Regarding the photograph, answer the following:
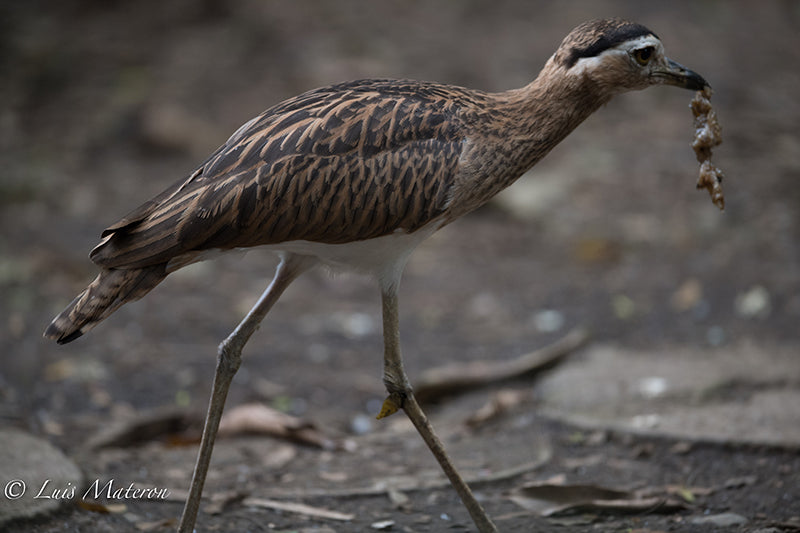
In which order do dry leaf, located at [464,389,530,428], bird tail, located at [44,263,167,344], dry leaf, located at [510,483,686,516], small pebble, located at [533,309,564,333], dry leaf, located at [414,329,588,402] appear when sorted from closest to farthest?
bird tail, located at [44,263,167,344]
dry leaf, located at [510,483,686,516]
dry leaf, located at [464,389,530,428]
dry leaf, located at [414,329,588,402]
small pebble, located at [533,309,564,333]

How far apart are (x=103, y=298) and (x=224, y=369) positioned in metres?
0.63

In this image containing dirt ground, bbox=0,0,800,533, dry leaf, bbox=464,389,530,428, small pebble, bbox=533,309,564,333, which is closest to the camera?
dirt ground, bbox=0,0,800,533

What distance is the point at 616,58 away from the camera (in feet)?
12.8

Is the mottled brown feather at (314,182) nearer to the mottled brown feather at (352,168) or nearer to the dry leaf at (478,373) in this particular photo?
the mottled brown feather at (352,168)

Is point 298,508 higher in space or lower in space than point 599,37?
lower

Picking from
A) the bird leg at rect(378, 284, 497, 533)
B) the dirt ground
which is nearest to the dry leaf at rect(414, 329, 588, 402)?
the dirt ground

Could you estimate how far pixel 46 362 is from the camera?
247 inches

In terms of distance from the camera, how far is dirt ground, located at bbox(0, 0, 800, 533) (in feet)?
15.2

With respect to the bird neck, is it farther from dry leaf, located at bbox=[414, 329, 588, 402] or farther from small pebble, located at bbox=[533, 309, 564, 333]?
small pebble, located at bbox=[533, 309, 564, 333]

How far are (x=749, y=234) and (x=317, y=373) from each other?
168 inches

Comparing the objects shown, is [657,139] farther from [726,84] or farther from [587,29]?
[587,29]

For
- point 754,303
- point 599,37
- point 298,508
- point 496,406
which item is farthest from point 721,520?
point 754,303

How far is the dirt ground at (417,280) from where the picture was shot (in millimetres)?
4637

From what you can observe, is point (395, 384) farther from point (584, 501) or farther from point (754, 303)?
point (754, 303)
